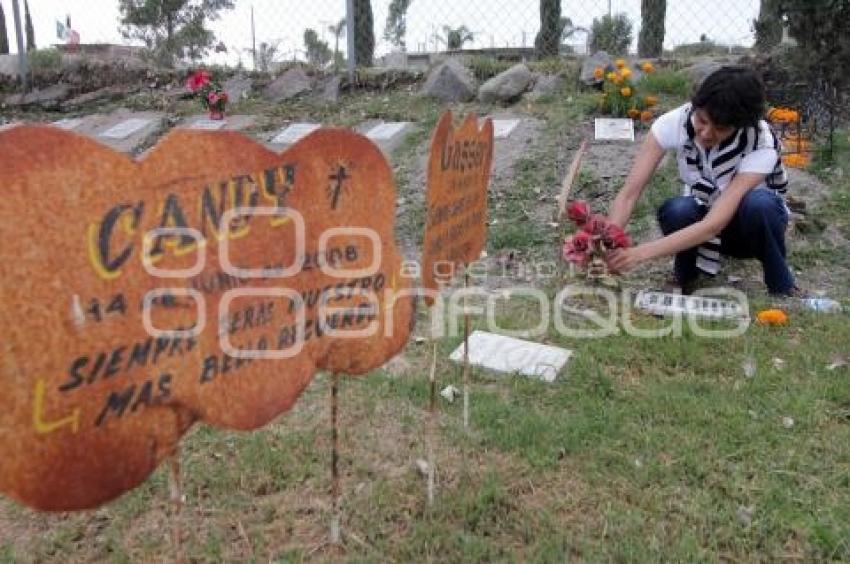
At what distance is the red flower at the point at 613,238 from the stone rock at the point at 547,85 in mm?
3730

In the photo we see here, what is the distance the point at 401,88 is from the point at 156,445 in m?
6.15

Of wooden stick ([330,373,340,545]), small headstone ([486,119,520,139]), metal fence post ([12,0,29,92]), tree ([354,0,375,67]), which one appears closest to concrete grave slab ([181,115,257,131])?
tree ([354,0,375,67])

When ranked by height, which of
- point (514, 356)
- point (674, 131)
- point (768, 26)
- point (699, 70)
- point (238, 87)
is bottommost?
point (514, 356)

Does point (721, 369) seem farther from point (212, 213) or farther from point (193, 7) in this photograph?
point (193, 7)

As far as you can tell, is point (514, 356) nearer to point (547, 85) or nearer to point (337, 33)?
point (547, 85)

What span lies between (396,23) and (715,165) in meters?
5.61

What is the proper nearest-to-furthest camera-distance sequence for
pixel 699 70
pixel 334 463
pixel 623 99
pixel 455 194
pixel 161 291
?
pixel 161 291 → pixel 334 463 → pixel 455 194 → pixel 623 99 → pixel 699 70

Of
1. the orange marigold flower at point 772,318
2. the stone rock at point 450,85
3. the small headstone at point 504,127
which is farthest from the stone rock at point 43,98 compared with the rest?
the orange marigold flower at point 772,318

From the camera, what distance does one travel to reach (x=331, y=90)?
7.00 meters

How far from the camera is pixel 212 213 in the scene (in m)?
1.20

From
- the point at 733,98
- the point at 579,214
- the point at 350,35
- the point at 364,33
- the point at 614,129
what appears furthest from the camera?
the point at 364,33

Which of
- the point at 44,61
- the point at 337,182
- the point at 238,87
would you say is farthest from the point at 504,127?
the point at 44,61

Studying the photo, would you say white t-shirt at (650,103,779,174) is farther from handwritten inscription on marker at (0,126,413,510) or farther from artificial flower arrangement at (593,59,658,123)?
artificial flower arrangement at (593,59,658,123)

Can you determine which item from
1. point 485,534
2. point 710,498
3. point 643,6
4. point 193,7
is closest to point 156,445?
point 485,534
